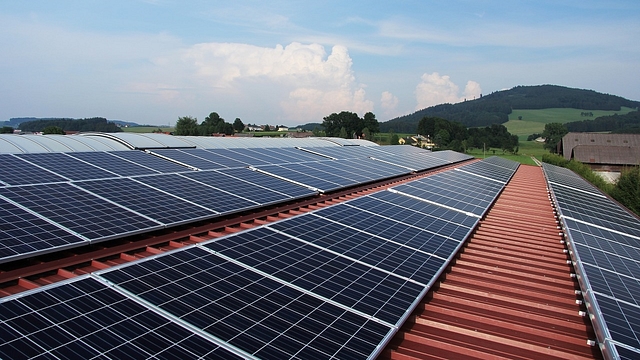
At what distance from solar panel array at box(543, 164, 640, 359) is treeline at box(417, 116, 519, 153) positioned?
12787 cm

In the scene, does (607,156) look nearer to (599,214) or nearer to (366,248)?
(599,214)

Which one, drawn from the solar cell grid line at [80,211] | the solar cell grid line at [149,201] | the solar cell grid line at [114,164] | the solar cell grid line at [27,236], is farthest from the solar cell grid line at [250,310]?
the solar cell grid line at [114,164]

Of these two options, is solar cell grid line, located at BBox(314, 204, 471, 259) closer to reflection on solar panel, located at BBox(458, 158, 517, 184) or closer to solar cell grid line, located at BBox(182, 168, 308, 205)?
solar cell grid line, located at BBox(182, 168, 308, 205)

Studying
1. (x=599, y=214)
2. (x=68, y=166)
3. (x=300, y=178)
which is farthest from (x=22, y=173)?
(x=599, y=214)

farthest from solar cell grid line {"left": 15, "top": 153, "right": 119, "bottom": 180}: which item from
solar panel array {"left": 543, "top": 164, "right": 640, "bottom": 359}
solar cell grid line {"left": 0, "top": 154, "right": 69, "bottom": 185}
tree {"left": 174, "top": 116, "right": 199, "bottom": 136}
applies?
tree {"left": 174, "top": 116, "right": 199, "bottom": 136}

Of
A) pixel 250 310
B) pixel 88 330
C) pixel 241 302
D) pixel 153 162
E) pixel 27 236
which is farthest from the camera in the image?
pixel 153 162

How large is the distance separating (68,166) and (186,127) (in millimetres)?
110166

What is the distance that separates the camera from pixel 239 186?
632 inches

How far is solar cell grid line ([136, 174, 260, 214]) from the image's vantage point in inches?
511

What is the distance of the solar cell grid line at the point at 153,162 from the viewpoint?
18.4 meters

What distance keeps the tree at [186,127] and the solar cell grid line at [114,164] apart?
4127 inches

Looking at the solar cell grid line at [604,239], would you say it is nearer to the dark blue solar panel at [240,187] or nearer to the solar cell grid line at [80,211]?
the dark blue solar panel at [240,187]

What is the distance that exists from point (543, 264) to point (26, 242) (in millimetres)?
13101

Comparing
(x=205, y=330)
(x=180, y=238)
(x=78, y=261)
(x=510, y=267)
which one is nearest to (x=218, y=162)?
(x=180, y=238)
